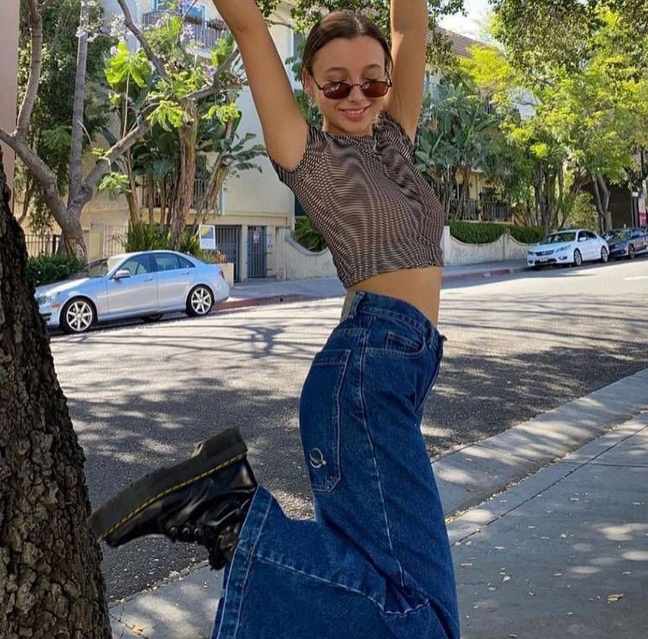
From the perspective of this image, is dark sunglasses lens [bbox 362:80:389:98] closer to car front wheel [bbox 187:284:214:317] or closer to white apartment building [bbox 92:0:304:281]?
car front wheel [bbox 187:284:214:317]

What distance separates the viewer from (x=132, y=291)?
1566 cm

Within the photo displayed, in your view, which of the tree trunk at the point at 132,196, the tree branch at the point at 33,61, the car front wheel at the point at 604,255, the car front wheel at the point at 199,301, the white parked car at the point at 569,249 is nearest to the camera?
the tree branch at the point at 33,61

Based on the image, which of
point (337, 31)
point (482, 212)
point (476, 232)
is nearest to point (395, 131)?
point (337, 31)

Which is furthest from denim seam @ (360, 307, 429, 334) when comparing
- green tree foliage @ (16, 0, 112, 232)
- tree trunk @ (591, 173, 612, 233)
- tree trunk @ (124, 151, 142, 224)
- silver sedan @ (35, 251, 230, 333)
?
tree trunk @ (591, 173, 612, 233)

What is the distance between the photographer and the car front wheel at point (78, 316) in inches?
578

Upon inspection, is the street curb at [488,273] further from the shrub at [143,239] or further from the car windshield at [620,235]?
the shrub at [143,239]

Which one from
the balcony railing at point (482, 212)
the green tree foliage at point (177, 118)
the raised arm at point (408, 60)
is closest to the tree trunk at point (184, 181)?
the green tree foliage at point (177, 118)

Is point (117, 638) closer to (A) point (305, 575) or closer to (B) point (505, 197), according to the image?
(A) point (305, 575)

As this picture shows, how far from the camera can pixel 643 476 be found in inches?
211

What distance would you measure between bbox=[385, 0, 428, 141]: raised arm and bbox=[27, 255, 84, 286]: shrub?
1531cm

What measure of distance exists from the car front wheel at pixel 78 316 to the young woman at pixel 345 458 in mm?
13382

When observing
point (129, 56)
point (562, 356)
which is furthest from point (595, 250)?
point (562, 356)

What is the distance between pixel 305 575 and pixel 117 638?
1.86 meters

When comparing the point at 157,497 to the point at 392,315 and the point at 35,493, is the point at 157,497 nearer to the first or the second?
the point at 35,493
